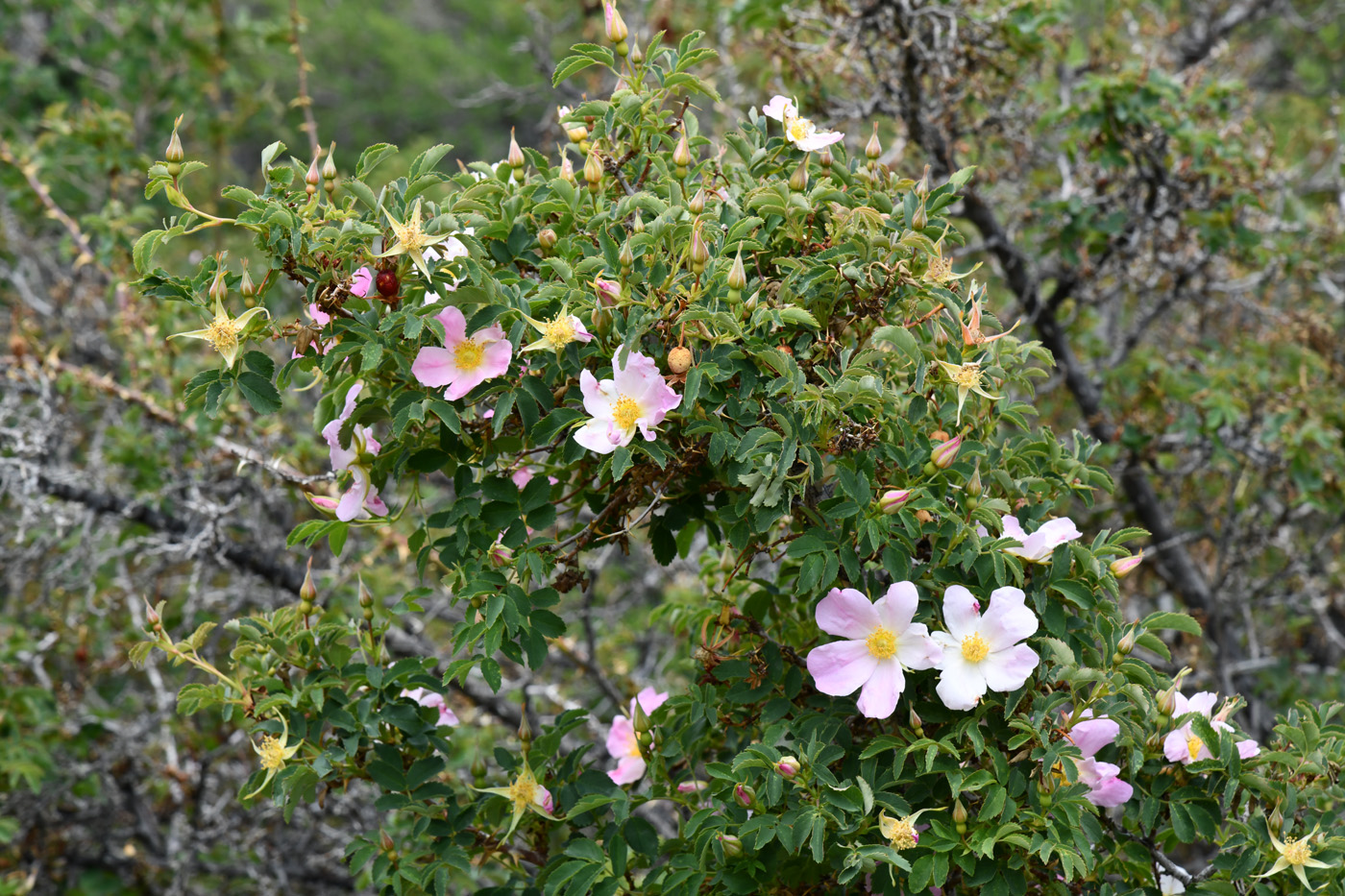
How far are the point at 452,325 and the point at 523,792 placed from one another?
2.56 ft

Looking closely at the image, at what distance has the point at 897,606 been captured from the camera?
156 centimetres

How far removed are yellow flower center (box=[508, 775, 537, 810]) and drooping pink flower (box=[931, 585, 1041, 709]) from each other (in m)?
0.69

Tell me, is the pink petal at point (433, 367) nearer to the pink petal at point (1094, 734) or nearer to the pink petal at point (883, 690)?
the pink petal at point (883, 690)

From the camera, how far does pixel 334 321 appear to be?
5.09 feet

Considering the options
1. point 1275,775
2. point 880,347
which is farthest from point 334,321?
point 1275,775

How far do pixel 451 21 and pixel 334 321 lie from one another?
13.5 metres

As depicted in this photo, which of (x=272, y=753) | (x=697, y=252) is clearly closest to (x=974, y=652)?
(x=697, y=252)

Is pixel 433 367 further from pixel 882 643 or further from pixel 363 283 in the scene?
pixel 882 643

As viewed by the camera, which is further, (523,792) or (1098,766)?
(523,792)

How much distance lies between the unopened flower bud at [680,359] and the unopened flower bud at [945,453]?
1.24ft

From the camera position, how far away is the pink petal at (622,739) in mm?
2031

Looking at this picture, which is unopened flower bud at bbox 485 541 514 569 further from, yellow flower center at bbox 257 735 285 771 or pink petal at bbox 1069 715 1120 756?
pink petal at bbox 1069 715 1120 756

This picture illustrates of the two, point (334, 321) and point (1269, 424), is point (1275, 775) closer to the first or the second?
point (334, 321)

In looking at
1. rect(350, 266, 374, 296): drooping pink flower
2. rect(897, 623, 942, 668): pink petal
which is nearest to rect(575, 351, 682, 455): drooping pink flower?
rect(350, 266, 374, 296): drooping pink flower
